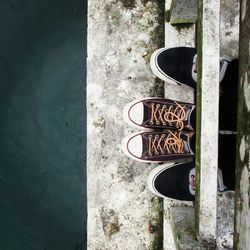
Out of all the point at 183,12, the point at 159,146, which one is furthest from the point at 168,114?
the point at 183,12

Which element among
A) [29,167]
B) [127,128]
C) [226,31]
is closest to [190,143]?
[127,128]

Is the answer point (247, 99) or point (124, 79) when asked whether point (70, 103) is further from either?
point (247, 99)

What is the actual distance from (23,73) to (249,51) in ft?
5.19

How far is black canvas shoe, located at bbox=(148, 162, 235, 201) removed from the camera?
69.4 inches

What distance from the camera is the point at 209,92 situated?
116 centimetres

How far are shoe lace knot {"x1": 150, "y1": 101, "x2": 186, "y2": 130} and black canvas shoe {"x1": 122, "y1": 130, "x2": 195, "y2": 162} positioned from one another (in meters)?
0.04

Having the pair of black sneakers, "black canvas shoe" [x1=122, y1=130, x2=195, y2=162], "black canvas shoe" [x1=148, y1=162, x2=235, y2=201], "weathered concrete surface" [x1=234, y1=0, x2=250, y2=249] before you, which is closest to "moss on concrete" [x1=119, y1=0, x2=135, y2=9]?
the pair of black sneakers

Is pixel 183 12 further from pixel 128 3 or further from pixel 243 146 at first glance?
pixel 243 146

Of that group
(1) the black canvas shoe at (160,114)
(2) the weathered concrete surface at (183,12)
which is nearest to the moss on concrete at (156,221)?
(1) the black canvas shoe at (160,114)

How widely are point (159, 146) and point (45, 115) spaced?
79cm

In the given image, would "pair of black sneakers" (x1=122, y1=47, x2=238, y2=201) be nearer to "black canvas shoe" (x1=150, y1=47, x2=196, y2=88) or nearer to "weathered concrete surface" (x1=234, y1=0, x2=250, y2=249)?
"black canvas shoe" (x1=150, y1=47, x2=196, y2=88)

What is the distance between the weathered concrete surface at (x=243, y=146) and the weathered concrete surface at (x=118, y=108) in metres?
0.92

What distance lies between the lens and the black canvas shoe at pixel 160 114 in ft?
5.77

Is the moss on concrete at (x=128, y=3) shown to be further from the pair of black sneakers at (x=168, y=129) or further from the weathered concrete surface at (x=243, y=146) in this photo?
the weathered concrete surface at (x=243, y=146)
